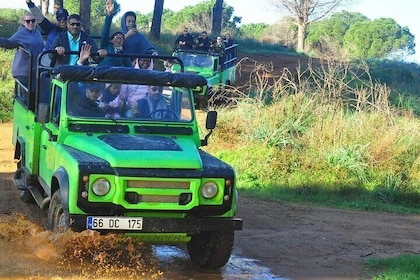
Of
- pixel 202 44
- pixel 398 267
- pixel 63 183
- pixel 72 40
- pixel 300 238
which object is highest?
pixel 72 40

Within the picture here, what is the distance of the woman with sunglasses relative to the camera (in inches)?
380

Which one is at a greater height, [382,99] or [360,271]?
[382,99]

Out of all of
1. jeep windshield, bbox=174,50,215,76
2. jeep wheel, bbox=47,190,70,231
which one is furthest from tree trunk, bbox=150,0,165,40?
jeep wheel, bbox=47,190,70,231

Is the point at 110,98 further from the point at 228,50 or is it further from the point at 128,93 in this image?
the point at 228,50

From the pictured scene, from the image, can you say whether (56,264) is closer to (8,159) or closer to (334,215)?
(334,215)

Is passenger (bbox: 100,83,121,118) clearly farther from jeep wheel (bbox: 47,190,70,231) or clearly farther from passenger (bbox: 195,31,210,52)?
passenger (bbox: 195,31,210,52)

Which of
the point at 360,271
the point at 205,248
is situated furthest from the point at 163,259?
the point at 360,271

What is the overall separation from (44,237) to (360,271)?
315 centimetres

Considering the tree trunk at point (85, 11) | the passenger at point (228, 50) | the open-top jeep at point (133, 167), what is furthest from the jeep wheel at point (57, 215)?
the tree trunk at point (85, 11)

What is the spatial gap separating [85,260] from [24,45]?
4.13 metres

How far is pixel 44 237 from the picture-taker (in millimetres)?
6859

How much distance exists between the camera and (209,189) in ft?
21.8

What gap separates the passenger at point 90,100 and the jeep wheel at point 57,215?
908 millimetres

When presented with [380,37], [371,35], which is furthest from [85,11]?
[380,37]
